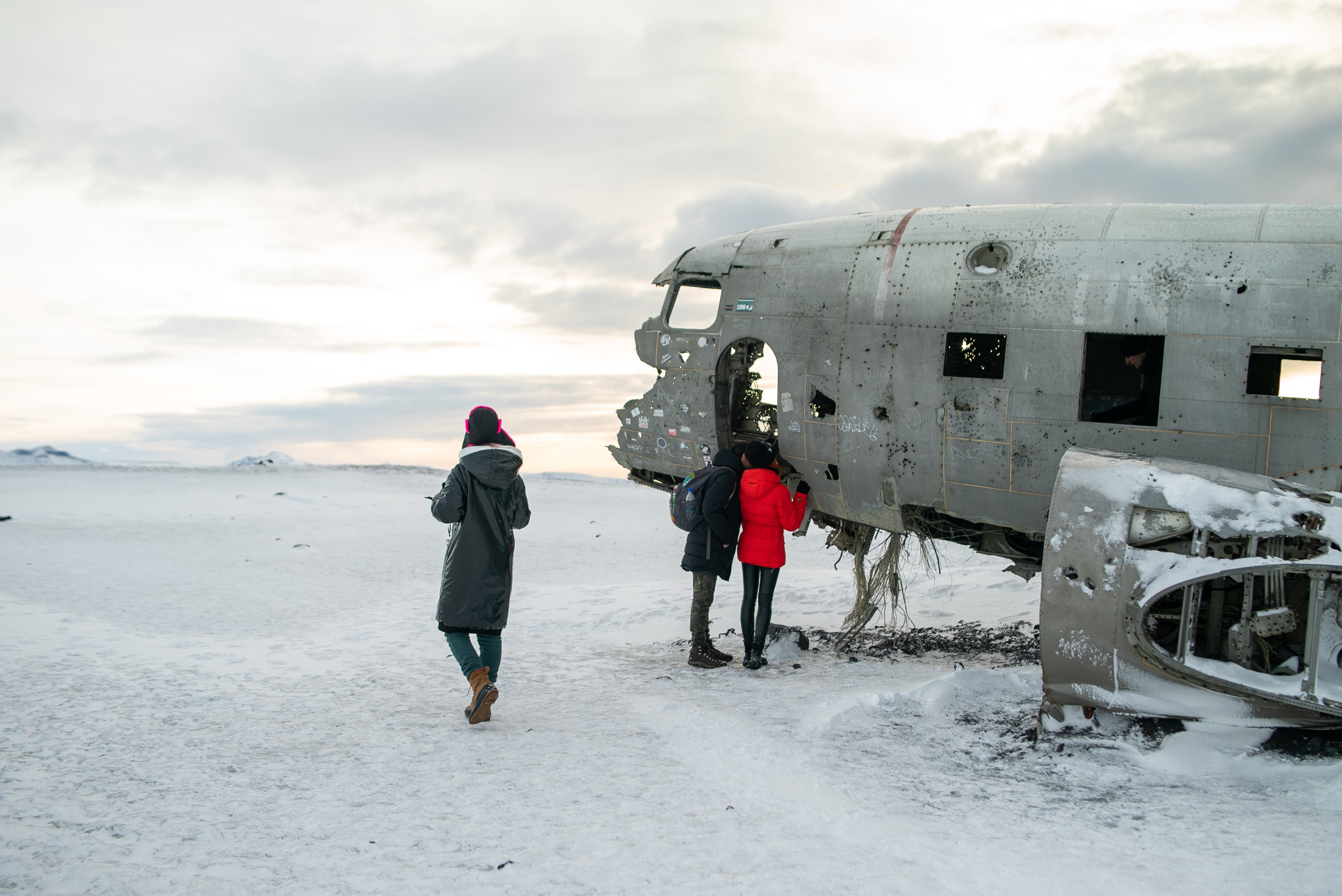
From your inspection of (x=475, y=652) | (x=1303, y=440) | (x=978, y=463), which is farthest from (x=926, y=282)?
(x=475, y=652)

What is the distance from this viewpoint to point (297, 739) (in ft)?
20.6

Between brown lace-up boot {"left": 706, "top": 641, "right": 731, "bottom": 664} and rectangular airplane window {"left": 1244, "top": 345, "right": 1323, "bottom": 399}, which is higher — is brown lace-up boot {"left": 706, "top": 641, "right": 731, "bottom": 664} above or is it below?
below

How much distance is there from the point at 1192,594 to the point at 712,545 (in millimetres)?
4062

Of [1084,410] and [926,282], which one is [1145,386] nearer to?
[1084,410]

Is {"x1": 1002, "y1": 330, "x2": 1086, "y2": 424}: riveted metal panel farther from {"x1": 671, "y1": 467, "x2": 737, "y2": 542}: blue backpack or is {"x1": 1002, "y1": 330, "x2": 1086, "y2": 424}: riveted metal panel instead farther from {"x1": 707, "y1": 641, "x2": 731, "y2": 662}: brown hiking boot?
→ {"x1": 707, "y1": 641, "x2": 731, "y2": 662}: brown hiking boot

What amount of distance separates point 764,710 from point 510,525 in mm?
2572

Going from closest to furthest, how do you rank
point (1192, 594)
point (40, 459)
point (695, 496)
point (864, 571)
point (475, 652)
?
point (1192, 594) < point (475, 652) < point (695, 496) < point (864, 571) < point (40, 459)

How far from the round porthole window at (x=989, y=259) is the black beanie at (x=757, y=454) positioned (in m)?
2.46

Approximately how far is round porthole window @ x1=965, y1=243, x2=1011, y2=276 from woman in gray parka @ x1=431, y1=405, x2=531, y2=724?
428cm

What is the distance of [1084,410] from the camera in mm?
8555

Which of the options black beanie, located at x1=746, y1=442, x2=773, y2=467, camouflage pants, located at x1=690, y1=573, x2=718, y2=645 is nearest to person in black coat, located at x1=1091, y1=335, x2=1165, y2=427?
black beanie, located at x1=746, y1=442, x2=773, y2=467

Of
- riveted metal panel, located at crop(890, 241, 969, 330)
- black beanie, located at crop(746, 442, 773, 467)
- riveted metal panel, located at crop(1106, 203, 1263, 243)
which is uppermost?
riveted metal panel, located at crop(1106, 203, 1263, 243)

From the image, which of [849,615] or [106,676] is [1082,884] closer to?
[849,615]

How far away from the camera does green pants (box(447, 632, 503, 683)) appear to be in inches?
256
